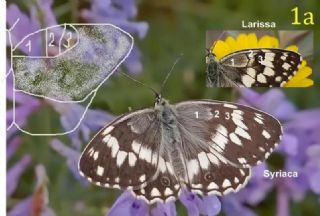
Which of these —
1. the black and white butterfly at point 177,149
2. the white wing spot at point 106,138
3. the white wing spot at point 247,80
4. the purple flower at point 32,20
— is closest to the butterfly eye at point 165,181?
the black and white butterfly at point 177,149

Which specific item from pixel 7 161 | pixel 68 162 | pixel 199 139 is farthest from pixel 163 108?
pixel 7 161

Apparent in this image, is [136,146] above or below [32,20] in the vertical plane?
below

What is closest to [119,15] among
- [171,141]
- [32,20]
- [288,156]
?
[32,20]

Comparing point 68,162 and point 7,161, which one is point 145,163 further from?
point 7,161

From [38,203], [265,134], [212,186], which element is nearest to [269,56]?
[265,134]

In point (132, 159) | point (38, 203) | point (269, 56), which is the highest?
point (269, 56)

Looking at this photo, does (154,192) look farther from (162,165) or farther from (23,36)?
(23,36)

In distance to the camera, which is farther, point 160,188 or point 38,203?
point 38,203
